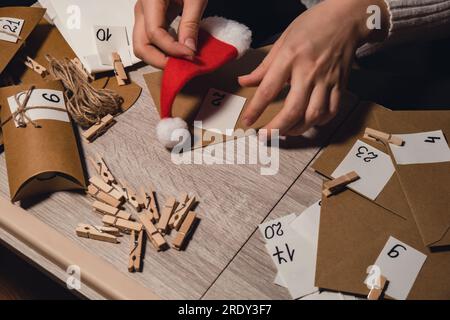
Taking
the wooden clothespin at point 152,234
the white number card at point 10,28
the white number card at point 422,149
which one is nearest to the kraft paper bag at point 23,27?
the white number card at point 10,28

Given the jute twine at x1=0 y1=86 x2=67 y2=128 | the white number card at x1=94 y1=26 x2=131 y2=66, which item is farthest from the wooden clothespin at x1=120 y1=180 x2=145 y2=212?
the white number card at x1=94 y1=26 x2=131 y2=66

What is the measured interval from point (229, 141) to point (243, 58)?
219 mm

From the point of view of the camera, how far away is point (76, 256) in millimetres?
773

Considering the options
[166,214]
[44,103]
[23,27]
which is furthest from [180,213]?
[23,27]

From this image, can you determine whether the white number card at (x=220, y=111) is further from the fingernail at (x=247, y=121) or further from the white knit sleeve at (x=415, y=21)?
the white knit sleeve at (x=415, y=21)

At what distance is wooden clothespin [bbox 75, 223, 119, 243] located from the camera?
2.59 ft

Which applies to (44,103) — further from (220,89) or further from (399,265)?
(399,265)

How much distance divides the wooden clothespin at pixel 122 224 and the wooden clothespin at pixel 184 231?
2.9 inches

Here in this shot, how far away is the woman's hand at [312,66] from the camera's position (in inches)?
32.8

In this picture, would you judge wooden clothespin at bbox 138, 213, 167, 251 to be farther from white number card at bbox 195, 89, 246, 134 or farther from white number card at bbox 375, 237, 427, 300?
white number card at bbox 375, 237, 427, 300

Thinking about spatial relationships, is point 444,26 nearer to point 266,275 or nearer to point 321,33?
point 321,33

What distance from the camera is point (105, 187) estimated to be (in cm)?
84

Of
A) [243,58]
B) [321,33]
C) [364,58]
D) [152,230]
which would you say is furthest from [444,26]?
[152,230]

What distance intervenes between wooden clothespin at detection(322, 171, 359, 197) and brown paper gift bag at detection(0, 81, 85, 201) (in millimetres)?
464
